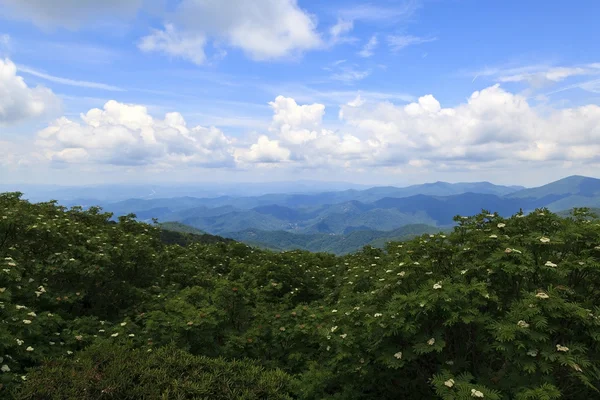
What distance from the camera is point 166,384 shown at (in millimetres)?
6051

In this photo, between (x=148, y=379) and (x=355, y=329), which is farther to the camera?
(x=355, y=329)

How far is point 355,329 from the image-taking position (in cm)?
831

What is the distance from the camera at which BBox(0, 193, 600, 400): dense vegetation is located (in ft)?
18.8

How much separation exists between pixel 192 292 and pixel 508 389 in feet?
32.5

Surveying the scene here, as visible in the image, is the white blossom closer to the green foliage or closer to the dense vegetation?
the dense vegetation

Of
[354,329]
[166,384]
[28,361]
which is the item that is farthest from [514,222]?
[28,361]

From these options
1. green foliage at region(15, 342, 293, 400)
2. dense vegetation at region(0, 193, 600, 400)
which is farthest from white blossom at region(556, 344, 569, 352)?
green foliage at region(15, 342, 293, 400)

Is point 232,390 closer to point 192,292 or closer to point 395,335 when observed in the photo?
point 395,335

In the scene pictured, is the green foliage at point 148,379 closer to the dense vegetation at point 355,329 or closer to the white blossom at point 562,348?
the dense vegetation at point 355,329

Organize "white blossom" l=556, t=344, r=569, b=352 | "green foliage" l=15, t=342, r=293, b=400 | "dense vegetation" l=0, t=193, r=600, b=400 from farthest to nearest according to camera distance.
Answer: "green foliage" l=15, t=342, r=293, b=400
"dense vegetation" l=0, t=193, r=600, b=400
"white blossom" l=556, t=344, r=569, b=352

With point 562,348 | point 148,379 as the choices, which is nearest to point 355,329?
point 562,348

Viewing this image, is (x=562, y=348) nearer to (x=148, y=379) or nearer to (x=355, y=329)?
(x=355, y=329)

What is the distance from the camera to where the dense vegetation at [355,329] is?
18.8ft

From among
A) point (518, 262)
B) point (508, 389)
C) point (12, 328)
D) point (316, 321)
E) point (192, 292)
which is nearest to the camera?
point (508, 389)
